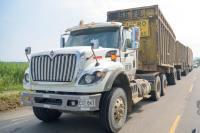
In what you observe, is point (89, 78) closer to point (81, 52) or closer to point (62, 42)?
point (81, 52)

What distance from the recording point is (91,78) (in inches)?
233

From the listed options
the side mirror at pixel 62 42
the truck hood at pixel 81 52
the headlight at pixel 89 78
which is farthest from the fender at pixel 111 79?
the side mirror at pixel 62 42

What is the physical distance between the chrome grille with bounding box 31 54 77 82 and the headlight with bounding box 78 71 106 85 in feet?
0.88

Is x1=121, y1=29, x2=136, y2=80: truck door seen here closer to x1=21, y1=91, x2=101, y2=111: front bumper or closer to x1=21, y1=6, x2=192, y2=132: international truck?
x1=21, y1=6, x2=192, y2=132: international truck

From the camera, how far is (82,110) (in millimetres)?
5699

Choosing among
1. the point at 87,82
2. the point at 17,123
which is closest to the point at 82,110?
the point at 87,82

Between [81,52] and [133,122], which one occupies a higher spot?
[81,52]

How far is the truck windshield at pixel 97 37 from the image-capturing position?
7520 millimetres

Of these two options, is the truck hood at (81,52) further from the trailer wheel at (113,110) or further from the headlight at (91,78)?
the trailer wheel at (113,110)

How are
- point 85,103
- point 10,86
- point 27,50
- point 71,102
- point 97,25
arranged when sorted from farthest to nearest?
point 10,86 → point 97,25 → point 27,50 → point 71,102 → point 85,103

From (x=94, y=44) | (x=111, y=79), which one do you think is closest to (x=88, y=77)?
(x=111, y=79)

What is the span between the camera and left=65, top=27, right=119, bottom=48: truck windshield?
7520 mm

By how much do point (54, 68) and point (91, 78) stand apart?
38.2 inches

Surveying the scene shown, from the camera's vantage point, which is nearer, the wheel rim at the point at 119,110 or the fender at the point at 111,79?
the fender at the point at 111,79
